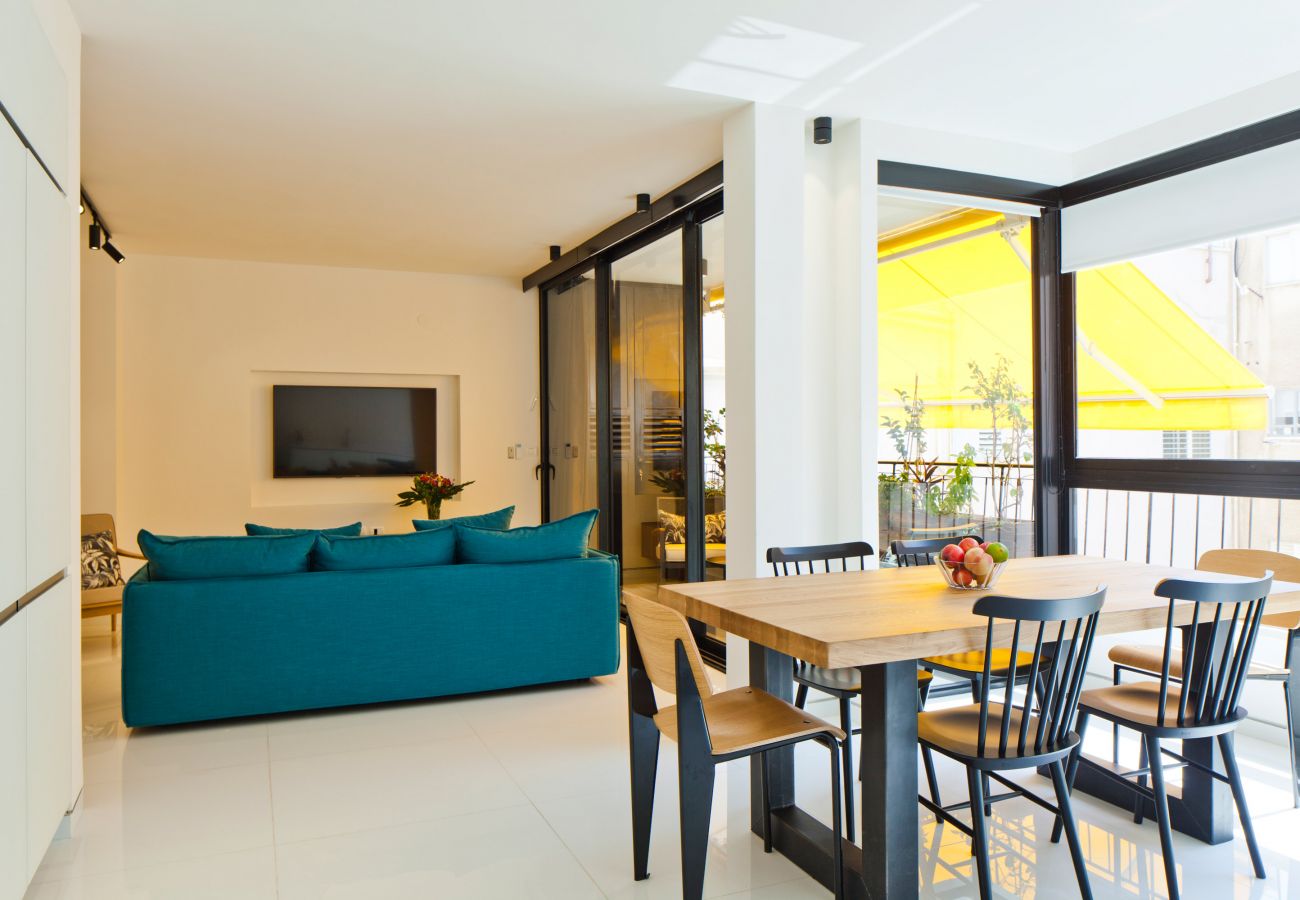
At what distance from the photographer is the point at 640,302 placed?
6.02 m

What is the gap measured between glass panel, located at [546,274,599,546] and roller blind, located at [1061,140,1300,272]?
3393 millimetres

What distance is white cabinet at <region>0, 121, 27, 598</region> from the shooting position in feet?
7.16

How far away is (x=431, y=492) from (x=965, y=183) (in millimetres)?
4657

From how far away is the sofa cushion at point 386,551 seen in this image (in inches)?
166

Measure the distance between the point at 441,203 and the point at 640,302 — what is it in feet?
4.65

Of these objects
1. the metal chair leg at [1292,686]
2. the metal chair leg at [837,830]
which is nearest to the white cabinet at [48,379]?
the metal chair leg at [837,830]

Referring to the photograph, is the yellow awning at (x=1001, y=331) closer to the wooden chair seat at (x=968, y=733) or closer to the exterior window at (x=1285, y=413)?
the exterior window at (x=1285, y=413)

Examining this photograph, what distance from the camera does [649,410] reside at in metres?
5.82

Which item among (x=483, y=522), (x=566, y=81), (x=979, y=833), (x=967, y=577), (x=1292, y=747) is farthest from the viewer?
(x=483, y=522)

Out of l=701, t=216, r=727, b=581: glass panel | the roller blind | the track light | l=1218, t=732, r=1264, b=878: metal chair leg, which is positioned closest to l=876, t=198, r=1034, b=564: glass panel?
the roller blind

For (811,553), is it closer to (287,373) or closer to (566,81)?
(566,81)

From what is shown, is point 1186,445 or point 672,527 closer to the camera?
point 1186,445

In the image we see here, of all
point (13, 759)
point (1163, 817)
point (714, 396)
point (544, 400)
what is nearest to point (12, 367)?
point (13, 759)

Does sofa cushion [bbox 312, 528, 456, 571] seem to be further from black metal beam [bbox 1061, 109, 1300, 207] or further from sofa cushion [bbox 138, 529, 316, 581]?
black metal beam [bbox 1061, 109, 1300, 207]
